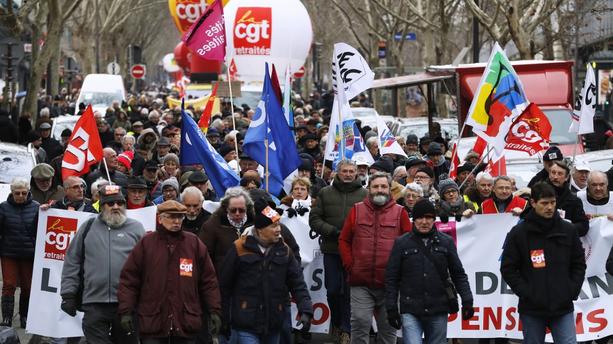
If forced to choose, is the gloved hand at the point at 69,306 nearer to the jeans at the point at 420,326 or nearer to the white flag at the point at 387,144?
the jeans at the point at 420,326

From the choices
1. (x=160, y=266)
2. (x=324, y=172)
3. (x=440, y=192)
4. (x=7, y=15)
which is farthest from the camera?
(x=7, y=15)

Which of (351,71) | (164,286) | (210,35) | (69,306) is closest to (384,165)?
(351,71)

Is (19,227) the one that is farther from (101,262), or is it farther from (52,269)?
(101,262)

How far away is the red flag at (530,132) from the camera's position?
1500cm

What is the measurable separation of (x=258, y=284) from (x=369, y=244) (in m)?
1.50

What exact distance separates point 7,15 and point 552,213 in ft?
69.4

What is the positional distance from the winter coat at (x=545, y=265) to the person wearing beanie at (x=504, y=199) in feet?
8.28

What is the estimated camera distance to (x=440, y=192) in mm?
12781

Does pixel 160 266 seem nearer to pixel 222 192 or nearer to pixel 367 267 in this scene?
pixel 367 267

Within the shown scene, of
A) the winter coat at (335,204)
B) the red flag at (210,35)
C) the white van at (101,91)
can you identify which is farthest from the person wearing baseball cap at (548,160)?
the white van at (101,91)

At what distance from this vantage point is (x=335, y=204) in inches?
470

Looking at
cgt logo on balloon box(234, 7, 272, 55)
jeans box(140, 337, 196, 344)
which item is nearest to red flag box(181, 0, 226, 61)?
jeans box(140, 337, 196, 344)

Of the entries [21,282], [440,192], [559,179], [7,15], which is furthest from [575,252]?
[7,15]

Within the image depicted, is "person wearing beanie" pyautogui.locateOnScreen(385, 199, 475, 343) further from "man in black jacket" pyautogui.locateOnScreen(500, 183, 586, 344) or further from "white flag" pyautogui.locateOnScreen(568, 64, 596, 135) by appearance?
"white flag" pyautogui.locateOnScreen(568, 64, 596, 135)
